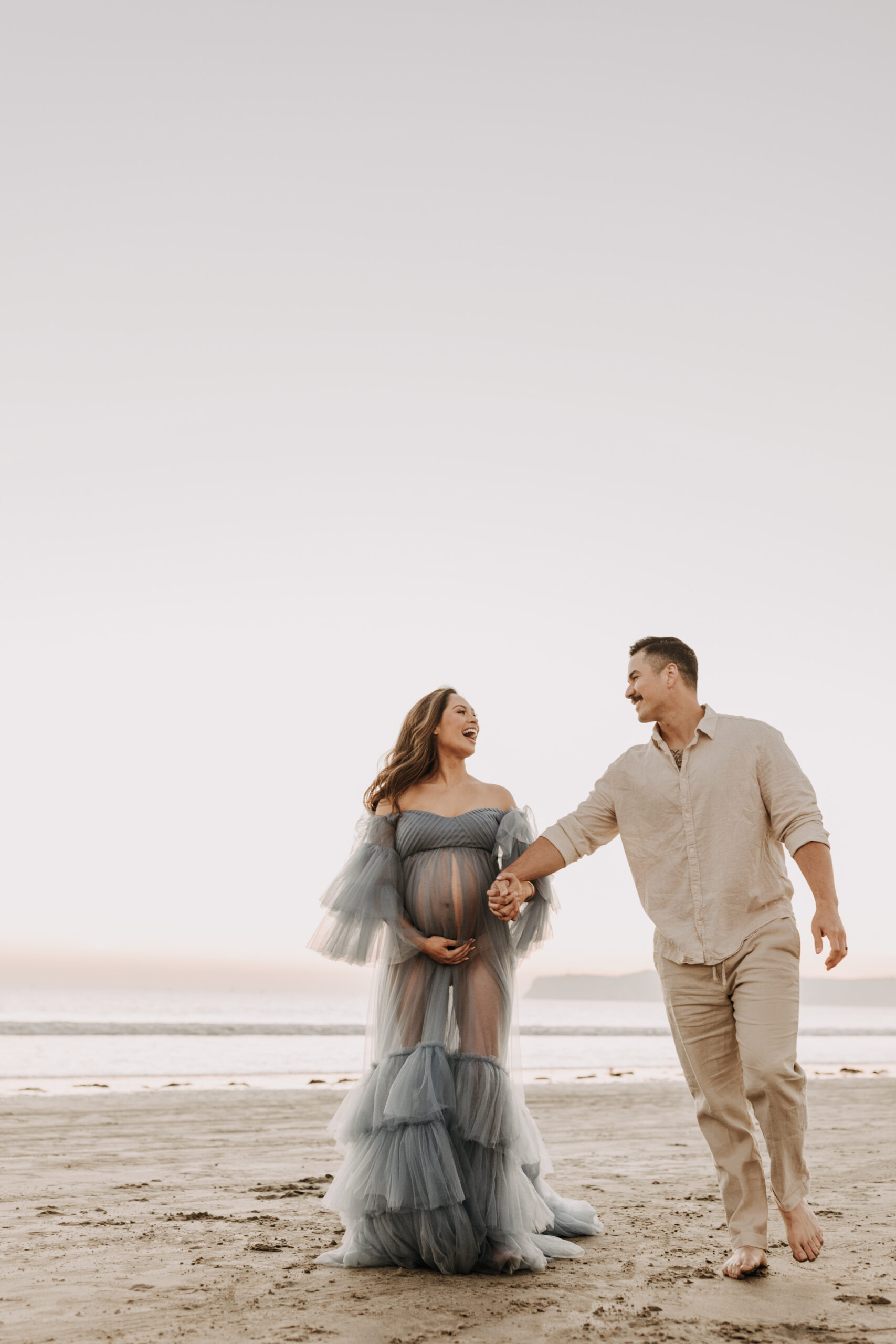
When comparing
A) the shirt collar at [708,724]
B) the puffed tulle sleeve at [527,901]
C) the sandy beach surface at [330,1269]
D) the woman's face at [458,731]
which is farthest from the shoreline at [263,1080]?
the shirt collar at [708,724]

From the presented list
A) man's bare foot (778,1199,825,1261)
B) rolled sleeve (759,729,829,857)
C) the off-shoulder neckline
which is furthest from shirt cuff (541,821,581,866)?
man's bare foot (778,1199,825,1261)

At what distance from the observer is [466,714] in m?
4.39

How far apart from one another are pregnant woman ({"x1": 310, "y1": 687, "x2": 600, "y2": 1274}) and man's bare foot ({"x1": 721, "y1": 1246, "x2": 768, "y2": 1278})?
0.65m

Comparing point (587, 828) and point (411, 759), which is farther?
point (411, 759)

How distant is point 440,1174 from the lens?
3.68m

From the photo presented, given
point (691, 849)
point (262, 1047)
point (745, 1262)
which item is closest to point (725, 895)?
point (691, 849)

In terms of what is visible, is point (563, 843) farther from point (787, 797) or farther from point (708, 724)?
point (787, 797)

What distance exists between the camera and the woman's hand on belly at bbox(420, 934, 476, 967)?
157 inches

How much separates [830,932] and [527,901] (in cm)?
127

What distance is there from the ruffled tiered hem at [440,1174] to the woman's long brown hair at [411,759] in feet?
3.47

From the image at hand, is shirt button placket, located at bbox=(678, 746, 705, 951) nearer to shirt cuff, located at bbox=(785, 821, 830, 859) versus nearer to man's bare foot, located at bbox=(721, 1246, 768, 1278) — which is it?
shirt cuff, located at bbox=(785, 821, 830, 859)

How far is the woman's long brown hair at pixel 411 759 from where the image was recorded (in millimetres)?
→ 4340

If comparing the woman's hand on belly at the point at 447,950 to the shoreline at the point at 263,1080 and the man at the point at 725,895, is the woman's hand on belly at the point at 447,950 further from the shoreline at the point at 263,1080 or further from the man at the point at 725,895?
the shoreline at the point at 263,1080

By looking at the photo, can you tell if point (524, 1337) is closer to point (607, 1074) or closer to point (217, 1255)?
point (217, 1255)
